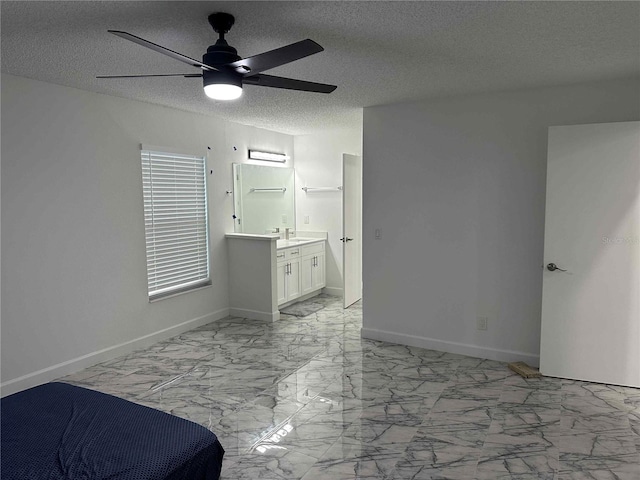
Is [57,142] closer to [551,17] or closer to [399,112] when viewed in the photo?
[399,112]

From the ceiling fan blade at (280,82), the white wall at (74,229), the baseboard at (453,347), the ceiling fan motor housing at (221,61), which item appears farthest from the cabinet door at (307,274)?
the ceiling fan motor housing at (221,61)

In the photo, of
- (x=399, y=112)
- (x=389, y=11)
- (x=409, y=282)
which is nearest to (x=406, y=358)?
(x=409, y=282)

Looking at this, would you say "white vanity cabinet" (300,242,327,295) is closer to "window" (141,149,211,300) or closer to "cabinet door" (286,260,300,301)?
"cabinet door" (286,260,300,301)

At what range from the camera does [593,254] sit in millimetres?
3477

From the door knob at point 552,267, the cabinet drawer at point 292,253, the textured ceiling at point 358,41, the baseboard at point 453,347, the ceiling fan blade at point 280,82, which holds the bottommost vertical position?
the baseboard at point 453,347

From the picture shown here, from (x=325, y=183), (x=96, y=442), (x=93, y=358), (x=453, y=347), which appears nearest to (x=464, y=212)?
(x=453, y=347)

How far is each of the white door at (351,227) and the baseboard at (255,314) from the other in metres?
0.99

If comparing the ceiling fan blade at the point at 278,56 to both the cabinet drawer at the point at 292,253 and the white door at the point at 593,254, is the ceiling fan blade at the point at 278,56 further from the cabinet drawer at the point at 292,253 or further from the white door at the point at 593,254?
the cabinet drawer at the point at 292,253

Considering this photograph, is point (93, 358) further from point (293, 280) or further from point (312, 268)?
point (312, 268)

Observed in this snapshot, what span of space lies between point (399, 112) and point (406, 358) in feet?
7.65

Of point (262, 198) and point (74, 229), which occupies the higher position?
point (262, 198)

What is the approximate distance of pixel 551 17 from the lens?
2.25m

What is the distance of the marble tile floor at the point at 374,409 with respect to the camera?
251cm

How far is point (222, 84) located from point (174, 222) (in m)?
2.79
